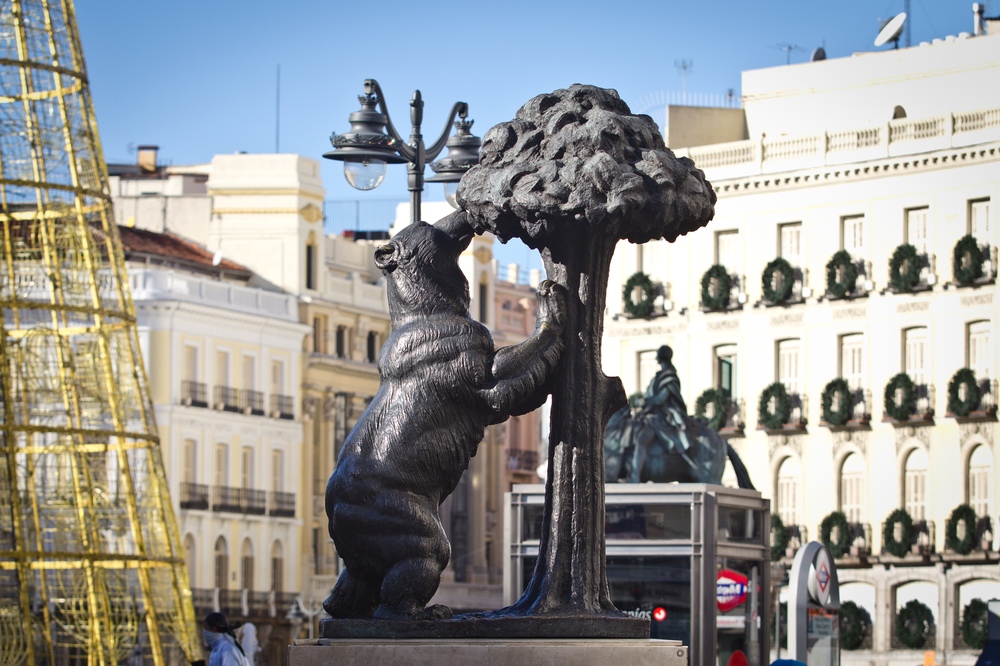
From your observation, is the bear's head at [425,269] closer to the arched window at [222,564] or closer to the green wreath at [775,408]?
the green wreath at [775,408]

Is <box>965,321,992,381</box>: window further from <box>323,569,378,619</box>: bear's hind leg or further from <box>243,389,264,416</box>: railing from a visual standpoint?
<box>323,569,378,619</box>: bear's hind leg

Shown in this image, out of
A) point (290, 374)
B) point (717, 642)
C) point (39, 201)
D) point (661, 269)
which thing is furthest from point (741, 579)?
point (290, 374)

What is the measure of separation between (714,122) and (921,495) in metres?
10.7

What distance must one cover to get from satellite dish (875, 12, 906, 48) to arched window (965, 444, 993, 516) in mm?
10867

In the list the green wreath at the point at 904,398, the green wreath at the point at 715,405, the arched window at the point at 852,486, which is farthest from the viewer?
the green wreath at the point at 715,405

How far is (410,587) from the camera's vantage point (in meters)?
12.4

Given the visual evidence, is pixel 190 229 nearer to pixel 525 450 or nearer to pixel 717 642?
pixel 525 450

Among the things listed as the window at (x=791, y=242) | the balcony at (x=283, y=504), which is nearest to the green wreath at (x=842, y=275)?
the window at (x=791, y=242)

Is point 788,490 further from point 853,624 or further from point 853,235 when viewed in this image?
point 853,235

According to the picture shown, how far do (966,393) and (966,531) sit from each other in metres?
2.59

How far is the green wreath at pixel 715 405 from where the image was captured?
5756 centimetres

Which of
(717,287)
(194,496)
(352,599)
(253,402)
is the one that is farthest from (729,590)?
(253,402)

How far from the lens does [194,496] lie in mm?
72250

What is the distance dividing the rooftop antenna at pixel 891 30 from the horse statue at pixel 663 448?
3134 cm
